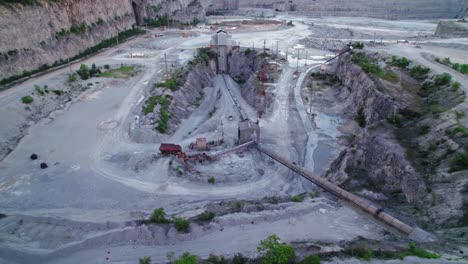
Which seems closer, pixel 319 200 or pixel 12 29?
pixel 319 200

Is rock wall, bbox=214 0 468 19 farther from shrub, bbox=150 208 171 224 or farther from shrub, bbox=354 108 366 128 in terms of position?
shrub, bbox=150 208 171 224

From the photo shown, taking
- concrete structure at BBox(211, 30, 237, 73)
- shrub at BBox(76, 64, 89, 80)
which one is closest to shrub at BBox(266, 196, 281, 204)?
shrub at BBox(76, 64, 89, 80)

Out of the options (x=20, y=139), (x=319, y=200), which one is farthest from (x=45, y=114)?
(x=319, y=200)

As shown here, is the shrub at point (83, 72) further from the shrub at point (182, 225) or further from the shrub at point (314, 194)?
the shrub at point (314, 194)

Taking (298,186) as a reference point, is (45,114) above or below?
above

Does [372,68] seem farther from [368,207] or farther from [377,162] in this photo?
[368,207]

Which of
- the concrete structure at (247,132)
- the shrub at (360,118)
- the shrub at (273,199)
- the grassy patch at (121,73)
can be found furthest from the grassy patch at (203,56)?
the shrub at (273,199)

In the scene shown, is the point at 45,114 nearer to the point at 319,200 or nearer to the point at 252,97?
the point at 252,97

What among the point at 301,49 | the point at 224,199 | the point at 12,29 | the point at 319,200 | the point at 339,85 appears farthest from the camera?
the point at 301,49
